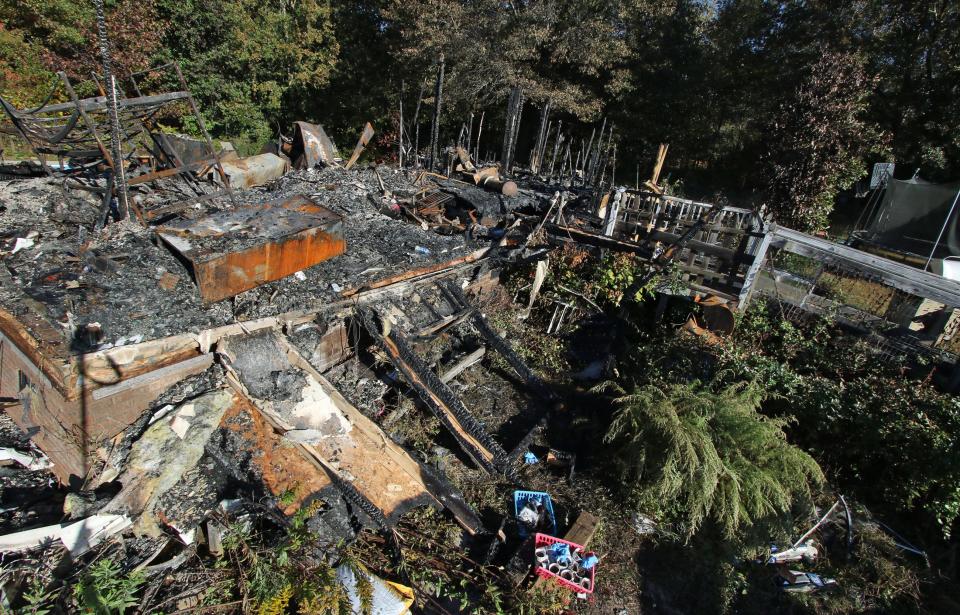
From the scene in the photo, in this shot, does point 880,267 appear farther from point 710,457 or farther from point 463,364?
point 463,364

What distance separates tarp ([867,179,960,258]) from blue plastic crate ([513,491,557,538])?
39.6 ft

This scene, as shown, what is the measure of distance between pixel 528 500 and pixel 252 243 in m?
3.61

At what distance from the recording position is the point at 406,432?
180 inches

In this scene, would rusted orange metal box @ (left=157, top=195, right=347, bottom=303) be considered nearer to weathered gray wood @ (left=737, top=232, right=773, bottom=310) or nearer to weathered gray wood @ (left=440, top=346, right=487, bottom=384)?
weathered gray wood @ (left=440, top=346, right=487, bottom=384)

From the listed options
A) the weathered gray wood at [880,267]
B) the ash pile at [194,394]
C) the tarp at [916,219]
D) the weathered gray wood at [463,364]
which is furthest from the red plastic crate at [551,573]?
the tarp at [916,219]

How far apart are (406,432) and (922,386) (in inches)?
207

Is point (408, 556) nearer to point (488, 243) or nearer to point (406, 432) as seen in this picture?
point (406, 432)

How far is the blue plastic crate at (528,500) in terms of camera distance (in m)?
3.97

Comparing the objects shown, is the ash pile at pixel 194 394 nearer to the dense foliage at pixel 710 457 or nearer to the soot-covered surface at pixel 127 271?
the soot-covered surface at pixel 127 271

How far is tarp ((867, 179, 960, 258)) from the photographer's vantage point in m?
10.4

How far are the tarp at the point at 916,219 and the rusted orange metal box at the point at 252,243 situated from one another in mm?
13221

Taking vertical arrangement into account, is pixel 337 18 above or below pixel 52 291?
above

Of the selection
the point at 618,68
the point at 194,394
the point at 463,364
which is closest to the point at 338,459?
the point at 194,394

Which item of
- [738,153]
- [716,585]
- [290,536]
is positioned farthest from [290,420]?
[738,153]
